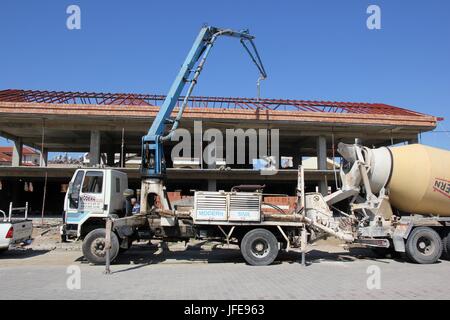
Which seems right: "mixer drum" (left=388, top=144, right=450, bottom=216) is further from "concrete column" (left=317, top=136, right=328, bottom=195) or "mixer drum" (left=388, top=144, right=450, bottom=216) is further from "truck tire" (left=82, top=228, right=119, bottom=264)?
"concrete column" (left=317, top=136, right=328, bottom=195)

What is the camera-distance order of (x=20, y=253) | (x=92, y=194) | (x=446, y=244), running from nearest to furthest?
(x=92, y=194) < (x=446, y=244) < (x=20, y=253)

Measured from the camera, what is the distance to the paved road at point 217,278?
24.8 ft

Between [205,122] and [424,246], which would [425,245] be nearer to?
[424,246]

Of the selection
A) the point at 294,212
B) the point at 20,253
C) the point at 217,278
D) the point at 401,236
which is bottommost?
the point at 20,253

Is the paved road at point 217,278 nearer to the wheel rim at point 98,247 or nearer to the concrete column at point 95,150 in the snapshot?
the wheel rim at point 98,247

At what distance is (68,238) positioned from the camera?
1152 centimetres

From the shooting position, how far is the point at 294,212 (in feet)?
39.6

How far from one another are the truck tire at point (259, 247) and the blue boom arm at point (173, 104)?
3.71 metres

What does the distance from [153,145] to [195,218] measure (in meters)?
3.51

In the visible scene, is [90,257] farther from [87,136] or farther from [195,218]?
[87,136]

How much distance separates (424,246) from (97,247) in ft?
31.4

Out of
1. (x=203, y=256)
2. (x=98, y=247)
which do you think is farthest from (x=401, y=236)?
(x=98, y=247)

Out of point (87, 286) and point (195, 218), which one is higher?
point (195, 218)

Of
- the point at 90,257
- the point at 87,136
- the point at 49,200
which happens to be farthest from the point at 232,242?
the point at 49,200
